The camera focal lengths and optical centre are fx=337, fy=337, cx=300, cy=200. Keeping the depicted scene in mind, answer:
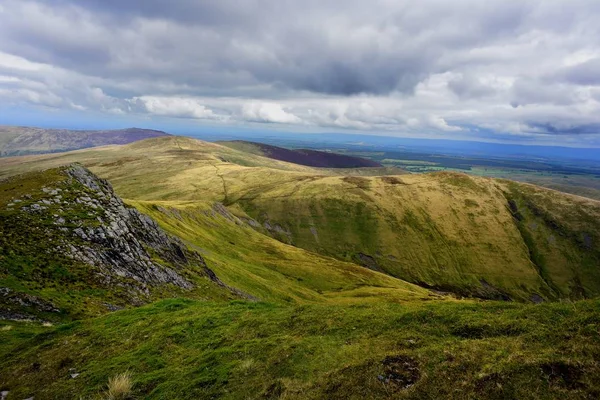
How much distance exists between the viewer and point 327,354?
593 inches

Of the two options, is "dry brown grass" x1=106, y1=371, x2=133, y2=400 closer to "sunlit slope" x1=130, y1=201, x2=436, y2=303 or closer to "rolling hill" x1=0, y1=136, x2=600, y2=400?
"rolling hill" x1=0, y1=136, x2=600, y2=400

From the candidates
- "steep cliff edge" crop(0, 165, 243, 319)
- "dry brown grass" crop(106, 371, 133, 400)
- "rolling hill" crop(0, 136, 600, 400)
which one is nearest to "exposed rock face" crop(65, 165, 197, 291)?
"steep cliff edge" crop(0, 165, 243, 319)

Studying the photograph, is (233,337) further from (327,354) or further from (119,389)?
(327,354)

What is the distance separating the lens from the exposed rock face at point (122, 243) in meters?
40.1

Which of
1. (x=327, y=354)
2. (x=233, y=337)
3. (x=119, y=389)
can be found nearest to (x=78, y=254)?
(x=233, y=337)

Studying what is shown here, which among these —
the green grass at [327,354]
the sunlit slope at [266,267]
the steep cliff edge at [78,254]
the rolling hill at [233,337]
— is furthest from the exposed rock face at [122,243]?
the green grass at [327,354]

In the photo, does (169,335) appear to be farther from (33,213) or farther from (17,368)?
(33,213)

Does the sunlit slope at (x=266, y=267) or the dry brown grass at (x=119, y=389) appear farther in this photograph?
the sunlit slope at (x=266, y=267)

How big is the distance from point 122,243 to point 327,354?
38549 mm

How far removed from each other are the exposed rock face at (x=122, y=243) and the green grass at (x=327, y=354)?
1766 cm

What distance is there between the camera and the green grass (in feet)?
34.0

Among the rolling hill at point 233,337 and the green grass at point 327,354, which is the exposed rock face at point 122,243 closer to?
the rolling hill at point 233,337

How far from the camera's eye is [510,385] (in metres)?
9.62

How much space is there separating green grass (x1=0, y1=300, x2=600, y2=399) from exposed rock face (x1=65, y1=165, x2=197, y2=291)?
17.7 m
